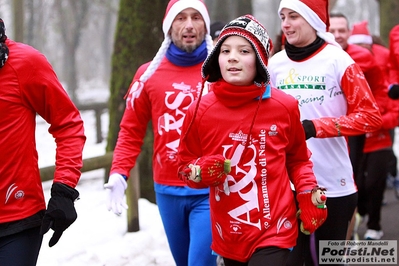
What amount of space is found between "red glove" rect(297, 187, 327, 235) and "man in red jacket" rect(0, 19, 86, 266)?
1.21 m

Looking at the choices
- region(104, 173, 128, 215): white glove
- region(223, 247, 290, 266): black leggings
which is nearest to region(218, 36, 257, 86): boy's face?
region(223, 247, 290, 266): black leggings

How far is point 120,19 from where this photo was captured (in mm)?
8625

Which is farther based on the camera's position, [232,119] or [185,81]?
[185,81]

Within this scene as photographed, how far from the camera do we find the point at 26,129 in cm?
339

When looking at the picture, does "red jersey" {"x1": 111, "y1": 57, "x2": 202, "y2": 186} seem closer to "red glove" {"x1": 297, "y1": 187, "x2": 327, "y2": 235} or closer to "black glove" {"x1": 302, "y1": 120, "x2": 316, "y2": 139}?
"black glove" {"x1": 302, "y1": 120, "x2": 316, "y2": 139}

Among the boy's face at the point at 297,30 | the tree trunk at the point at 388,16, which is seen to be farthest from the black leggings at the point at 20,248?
the tree trunk at the point at 388,16

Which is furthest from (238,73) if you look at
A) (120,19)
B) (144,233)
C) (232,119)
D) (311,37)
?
(120,19)

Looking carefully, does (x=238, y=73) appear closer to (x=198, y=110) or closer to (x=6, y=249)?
(x=198, y=110)

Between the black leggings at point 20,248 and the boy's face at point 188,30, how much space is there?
71.3 inches

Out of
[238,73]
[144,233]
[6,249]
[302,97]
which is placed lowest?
[144,233]

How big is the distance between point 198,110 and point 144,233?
3464mm

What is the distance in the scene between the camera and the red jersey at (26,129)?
3.32 metres

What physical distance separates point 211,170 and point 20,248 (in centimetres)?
103

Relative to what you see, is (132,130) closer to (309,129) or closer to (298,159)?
(309,129)
